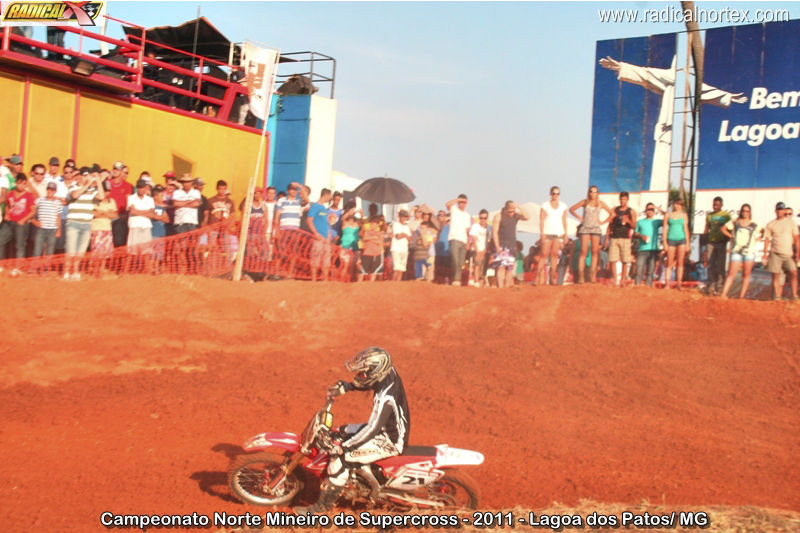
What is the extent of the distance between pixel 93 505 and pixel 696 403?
757cm

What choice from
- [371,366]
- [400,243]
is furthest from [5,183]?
[371,366]

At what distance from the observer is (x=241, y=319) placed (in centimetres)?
1384

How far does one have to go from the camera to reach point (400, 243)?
16703mm

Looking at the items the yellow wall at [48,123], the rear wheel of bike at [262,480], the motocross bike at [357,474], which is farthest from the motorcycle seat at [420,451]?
the yellow wall at [48,123]

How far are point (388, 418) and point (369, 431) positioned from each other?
210 millimetres

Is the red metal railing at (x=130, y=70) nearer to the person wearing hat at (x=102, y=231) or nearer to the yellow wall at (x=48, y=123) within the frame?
the yellow wall at (x=48, y=123)

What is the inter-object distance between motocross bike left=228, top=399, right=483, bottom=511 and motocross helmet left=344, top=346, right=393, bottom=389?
0.36 metres

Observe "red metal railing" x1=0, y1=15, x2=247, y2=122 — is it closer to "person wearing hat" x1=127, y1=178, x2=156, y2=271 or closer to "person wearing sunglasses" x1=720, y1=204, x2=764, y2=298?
"person wearing hat" x1=127, y1=178, x2=156, y2=271

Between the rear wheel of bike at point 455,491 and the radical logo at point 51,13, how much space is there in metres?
12.6

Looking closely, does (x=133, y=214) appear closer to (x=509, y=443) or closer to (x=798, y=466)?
(x=509, y=443)

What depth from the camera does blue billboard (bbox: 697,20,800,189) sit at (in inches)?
776

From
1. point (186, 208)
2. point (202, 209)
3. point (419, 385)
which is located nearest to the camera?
point (419, 385)

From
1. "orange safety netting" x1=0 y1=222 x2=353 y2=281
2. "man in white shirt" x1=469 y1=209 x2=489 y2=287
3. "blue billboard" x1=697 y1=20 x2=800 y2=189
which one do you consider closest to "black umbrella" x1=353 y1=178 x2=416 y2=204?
"man in white shirt" x1=469 y1=209 x2=489 y2=287

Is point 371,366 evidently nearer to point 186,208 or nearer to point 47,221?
point 47,221
